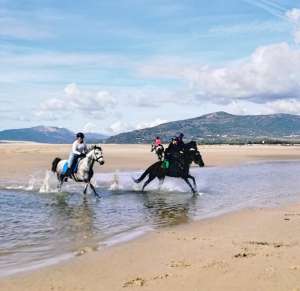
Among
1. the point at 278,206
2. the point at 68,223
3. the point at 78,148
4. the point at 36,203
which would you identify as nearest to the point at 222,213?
the point at 278,206

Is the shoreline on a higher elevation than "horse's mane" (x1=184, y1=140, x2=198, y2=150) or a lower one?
lower

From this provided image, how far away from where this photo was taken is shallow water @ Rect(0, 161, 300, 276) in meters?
10.7

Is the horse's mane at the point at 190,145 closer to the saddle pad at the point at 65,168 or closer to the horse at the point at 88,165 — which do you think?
the horse at the point at 88,165

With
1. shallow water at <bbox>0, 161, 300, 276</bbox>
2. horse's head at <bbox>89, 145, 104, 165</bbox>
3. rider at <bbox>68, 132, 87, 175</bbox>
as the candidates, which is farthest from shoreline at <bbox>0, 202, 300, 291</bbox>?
rider at <bbox>68, 132, 87, 175</bbox>

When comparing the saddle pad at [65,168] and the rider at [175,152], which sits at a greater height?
the rider at [175,152]

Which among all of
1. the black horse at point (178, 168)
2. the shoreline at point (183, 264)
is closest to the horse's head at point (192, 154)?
the black horse at point (178, 168)

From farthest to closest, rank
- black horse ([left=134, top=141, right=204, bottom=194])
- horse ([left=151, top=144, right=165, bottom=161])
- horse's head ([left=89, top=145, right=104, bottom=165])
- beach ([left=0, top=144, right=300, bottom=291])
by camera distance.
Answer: horse ([left=151, top=144, right=165, bottom=161]), black horse ([left=134, top=141, right=204, bottom=194]), horse's head ([left=89, top=145, right=104, bottom=165]), beach ([left=0, top=144, right=300, bottom=291])

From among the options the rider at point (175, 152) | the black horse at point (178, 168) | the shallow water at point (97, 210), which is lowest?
the shallow water at point (97, 210)

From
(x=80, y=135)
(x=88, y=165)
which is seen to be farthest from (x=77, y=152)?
(x=88, y=165)

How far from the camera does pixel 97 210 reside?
Answer: 1638cm

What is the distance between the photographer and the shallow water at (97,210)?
10664 millimetres

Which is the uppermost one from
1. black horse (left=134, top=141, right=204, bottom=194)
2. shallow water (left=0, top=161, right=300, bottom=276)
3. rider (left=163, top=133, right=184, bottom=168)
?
rider (left=163, top=133, right=184, bottom=168)

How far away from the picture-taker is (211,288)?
269 inches

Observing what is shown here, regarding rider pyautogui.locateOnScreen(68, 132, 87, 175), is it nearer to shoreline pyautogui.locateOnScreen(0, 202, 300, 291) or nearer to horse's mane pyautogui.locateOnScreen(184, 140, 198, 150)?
horse's mane pyautogui.locateOnScreen(184, 140, 198, 150)
